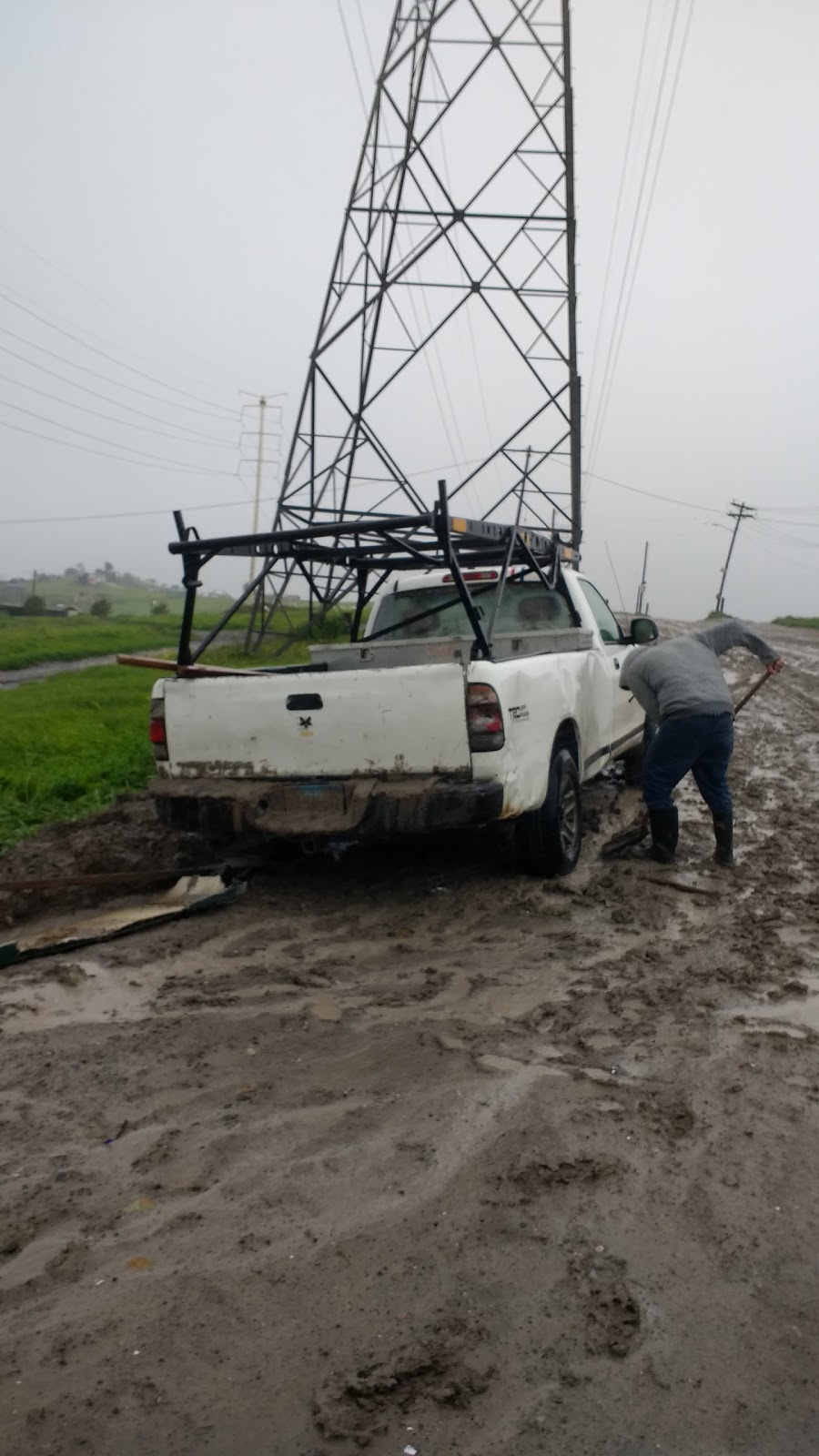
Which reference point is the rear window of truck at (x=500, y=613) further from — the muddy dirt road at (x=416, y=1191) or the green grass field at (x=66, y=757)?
the muddy dirt road at (x=416, y=1191)

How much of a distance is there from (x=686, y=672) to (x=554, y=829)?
4.55 feet

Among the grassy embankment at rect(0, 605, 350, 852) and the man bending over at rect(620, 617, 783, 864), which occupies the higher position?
the man bending over at rect(620, 617, 783, 864)

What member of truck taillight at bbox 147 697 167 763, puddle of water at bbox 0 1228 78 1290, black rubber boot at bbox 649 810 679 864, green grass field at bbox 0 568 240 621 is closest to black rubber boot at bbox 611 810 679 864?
black rubber boot at bbox 649 810 679 864

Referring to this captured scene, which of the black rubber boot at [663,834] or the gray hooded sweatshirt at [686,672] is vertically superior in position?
the gray hooded sweatshirt at [686,672]

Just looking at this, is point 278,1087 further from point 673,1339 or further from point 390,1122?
point 673,1339

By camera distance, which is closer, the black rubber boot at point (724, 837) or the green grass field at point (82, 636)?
the black rubber boot at point (724, 837)

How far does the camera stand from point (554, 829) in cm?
625

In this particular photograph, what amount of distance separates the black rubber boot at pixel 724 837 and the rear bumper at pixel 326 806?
1.80 meters

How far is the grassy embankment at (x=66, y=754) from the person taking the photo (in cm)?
827

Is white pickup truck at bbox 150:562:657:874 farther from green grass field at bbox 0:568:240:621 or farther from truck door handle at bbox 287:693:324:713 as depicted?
green grass field at bbox 0:568:240:621

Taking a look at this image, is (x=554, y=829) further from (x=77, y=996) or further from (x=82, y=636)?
(x=82, y=636)

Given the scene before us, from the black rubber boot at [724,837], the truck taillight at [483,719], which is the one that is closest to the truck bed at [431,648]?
the black rubber boot at [724,837]

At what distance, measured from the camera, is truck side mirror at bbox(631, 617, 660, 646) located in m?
8.22

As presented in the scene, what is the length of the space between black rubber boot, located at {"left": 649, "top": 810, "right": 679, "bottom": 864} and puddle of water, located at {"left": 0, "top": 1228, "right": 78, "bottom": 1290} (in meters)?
4.62
